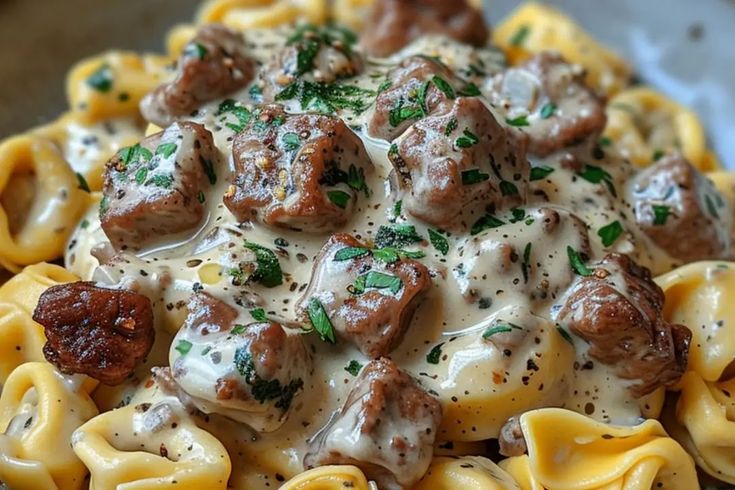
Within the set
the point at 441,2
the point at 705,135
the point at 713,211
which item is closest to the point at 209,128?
the point at 441,2

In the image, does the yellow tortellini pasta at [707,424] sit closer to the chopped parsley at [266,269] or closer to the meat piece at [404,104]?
the meat piece at [404,104]

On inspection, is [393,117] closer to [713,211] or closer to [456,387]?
[456,387]

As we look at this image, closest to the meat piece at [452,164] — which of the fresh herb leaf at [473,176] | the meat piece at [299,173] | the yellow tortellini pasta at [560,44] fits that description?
the fresh herb leaf at [473,176]

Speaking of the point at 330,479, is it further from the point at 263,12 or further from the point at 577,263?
the point at 263,12

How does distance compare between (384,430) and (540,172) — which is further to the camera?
(540,172)

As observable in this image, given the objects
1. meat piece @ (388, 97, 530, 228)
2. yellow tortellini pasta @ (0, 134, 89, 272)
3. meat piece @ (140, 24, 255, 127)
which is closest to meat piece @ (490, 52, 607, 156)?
meat piece @ (388, 97, 530, 228)

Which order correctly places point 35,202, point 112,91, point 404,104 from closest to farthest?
point 404,104, point 35,202, point 112,91

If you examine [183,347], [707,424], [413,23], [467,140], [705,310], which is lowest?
[707,424]

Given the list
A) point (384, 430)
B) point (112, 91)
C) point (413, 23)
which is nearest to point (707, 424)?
point (384, 430)
